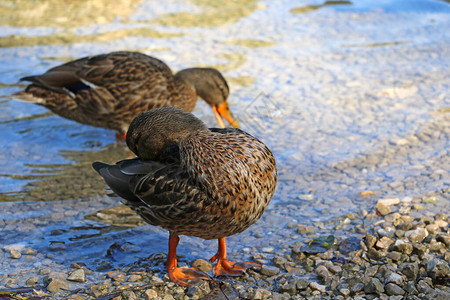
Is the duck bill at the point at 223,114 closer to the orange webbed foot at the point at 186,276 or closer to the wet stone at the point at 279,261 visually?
the wet stone at the point at 279,261

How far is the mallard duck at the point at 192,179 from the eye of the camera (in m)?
3.65

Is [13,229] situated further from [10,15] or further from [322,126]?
[10,15]

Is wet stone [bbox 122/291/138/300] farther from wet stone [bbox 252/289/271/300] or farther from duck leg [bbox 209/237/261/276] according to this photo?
wet stone [bbox 252/289/271/300]

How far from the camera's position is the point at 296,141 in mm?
6500

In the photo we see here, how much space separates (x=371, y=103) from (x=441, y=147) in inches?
50.6

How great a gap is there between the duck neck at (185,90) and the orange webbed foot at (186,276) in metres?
2.83

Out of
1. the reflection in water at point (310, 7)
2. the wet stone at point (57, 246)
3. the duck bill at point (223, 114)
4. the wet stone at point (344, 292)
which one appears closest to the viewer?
the wet stone at point (344, 292)

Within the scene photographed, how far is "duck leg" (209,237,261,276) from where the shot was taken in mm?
4112

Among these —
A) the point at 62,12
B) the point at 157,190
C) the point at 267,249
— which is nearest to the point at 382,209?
the point at 267,249

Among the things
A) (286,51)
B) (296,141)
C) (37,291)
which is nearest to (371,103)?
(296,141)

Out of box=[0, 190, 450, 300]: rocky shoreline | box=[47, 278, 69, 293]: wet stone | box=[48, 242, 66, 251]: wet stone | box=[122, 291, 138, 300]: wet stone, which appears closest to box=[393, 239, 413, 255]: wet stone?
box=[0, 190, 450, 300]: rocky shoreline

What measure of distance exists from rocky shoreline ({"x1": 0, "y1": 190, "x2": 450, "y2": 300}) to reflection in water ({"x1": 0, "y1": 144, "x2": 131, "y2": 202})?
1.06 m

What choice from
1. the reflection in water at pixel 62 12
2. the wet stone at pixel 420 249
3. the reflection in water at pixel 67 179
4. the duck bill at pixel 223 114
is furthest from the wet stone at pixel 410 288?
the reflection in water at pixel 62 12

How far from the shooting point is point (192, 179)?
3.68 m
